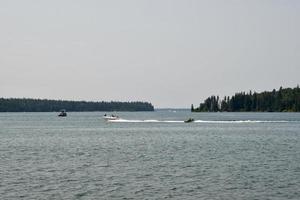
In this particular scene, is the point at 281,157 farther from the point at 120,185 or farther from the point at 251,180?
the point at 120,185

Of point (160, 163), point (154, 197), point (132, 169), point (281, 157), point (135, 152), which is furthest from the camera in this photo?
point (135, 152)

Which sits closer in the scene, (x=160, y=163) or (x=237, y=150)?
(x=160, y=163)

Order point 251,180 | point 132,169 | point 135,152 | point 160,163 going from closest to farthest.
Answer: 1. point 251,180
2. point 132,169
3. point 160,163
4. point 135,152

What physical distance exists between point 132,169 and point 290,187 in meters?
18.2

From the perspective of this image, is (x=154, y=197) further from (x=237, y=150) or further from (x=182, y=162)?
(x=237, y=150)

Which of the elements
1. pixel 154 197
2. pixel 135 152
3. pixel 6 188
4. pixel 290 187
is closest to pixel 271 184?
pixel 290 187

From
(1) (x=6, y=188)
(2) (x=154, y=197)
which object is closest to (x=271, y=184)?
(2) (x=154, y=197)

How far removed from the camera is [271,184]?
47.8 metres

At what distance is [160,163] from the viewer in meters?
64.8

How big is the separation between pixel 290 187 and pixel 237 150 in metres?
37.4

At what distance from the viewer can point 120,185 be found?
4769cm

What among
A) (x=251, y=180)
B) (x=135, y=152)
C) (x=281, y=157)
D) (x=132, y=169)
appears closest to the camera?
(x=251, y=180)

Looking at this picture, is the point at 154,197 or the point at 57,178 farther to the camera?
the point at 57,178

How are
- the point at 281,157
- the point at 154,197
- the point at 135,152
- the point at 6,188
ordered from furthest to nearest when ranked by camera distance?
the point at 135,152 → the point at 281,157 → the point at 6,188 → the point at 154,197
